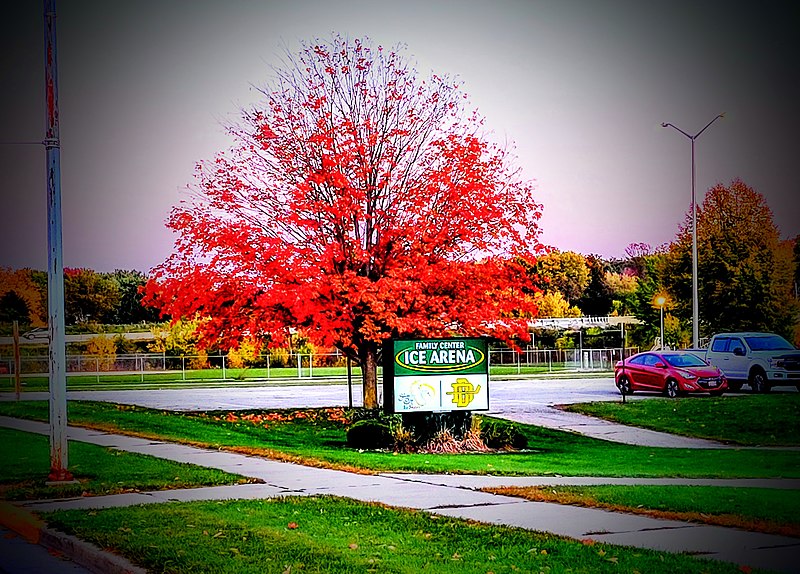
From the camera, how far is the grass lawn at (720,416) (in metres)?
26.8

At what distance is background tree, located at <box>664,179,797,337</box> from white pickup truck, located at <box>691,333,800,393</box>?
11275 millimetres

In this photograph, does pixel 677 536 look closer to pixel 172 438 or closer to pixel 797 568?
pixel 797 568

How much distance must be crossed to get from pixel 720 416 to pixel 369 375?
373 inches

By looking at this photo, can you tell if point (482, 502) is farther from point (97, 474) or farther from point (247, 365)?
point (247, 365)

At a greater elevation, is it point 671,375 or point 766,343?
point 766,343

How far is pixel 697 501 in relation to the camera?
1270 cm

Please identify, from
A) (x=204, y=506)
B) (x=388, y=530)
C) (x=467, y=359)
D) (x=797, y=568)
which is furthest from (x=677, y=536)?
(x=467, y=359)

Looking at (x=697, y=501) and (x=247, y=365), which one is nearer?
(x=697, y=501)

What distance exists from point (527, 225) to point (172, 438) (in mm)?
9871

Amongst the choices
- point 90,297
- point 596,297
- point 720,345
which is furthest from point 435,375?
point 596,297

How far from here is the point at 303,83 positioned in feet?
93.8

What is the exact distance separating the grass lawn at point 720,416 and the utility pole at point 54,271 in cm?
1669

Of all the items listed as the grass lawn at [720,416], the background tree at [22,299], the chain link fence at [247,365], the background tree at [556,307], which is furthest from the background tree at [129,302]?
the grass lawn at [720,416]

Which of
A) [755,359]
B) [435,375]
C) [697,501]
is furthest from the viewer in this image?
[755,359]
